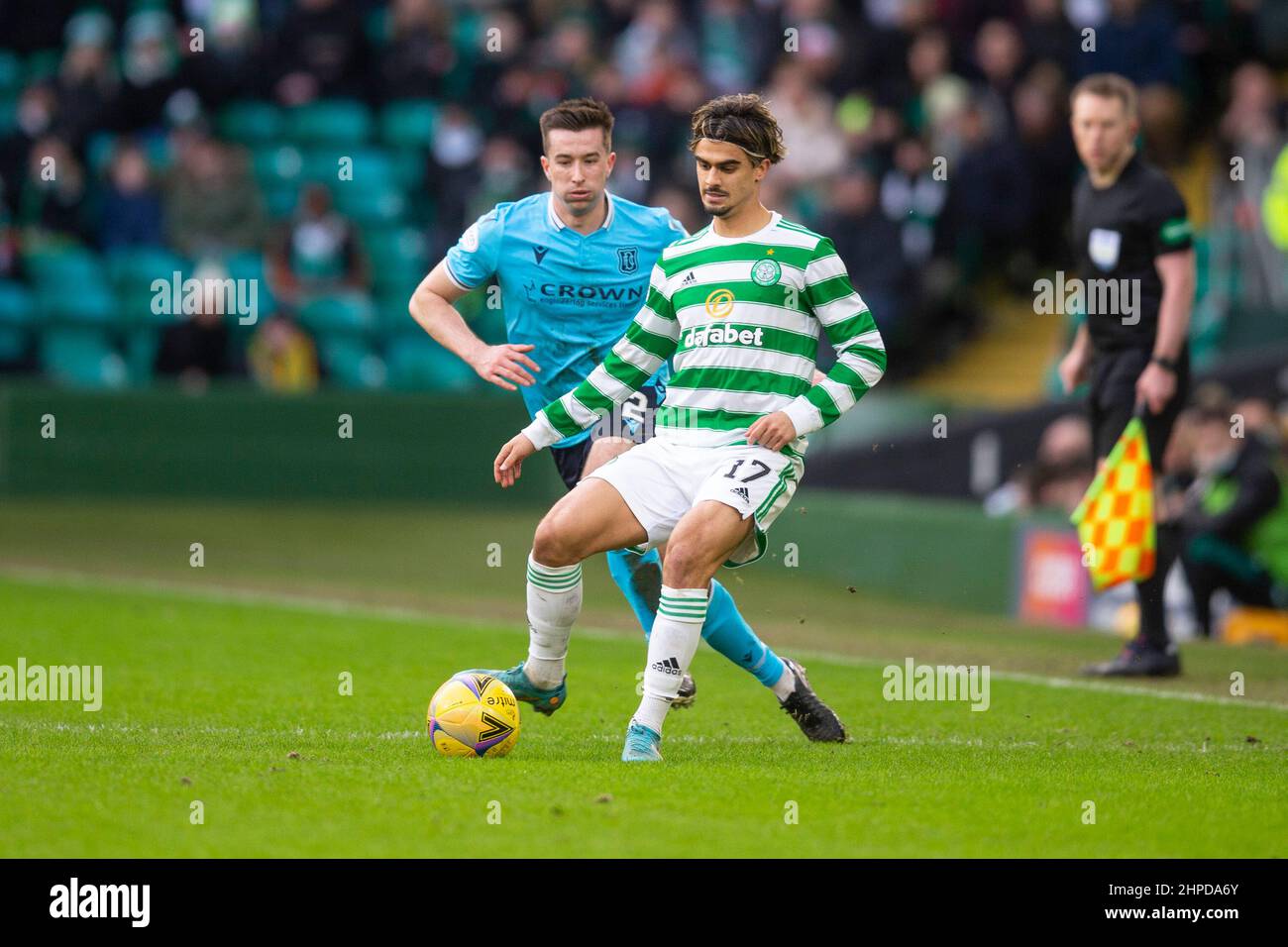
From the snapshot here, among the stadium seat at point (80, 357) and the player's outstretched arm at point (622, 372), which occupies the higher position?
the stadium seat at point (80, 357)

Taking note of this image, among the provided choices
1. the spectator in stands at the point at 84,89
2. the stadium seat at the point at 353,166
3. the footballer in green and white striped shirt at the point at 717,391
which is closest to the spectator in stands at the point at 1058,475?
the footballer in green and white striped shirt at the point at 717,391

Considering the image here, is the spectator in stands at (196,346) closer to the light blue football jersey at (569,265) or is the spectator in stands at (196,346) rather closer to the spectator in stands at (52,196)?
the spectator in stands at (52,196)

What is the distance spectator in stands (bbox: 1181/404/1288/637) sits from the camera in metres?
12.4

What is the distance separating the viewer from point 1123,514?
9.98 m

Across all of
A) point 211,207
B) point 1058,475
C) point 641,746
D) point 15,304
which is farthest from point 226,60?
point 641,746

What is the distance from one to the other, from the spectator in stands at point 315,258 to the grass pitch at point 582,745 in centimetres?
606

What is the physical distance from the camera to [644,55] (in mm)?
20188

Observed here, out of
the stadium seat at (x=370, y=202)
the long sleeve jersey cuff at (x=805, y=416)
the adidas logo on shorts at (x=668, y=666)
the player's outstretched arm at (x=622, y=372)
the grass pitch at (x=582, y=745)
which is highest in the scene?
the stadium seat at (x=370, y=202)

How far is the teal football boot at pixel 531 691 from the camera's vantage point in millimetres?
7668

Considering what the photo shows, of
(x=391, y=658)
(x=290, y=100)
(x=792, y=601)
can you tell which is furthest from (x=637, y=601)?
(x=290, y=100)

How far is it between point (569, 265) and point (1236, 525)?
599cm

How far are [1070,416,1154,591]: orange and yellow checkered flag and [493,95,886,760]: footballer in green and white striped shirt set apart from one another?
3200mm

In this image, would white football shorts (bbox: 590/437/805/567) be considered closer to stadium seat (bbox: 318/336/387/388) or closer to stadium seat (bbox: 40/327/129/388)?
stadium seat (bbox: 318/336/387/388)

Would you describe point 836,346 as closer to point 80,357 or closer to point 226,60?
point 80,357
